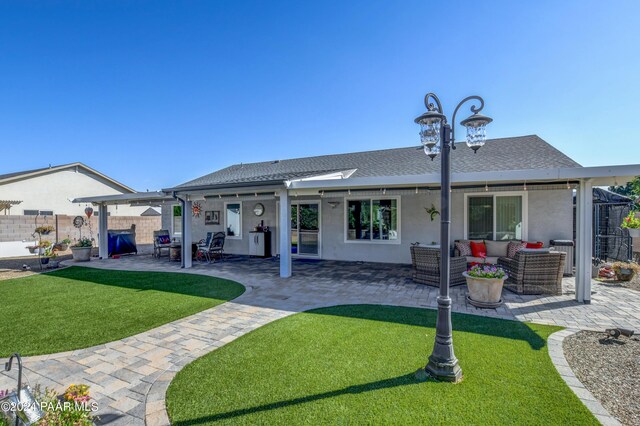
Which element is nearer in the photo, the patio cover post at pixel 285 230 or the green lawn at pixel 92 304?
the green lawn at pixel 92 304

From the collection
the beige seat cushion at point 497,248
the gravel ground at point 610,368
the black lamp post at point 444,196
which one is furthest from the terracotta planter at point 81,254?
the gravel ground at point 610,368

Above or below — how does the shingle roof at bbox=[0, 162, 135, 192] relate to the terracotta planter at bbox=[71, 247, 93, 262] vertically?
above

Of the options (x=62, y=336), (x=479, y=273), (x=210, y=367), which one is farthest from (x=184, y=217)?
(x=479, y=273)

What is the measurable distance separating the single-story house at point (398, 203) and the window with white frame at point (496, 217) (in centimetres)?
3

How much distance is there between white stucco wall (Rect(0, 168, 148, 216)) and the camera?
18422mm

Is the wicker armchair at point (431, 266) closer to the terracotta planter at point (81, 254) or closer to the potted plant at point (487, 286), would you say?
the potted plant at point (487, 286)

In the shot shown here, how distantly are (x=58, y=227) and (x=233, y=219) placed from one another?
33.6 ft

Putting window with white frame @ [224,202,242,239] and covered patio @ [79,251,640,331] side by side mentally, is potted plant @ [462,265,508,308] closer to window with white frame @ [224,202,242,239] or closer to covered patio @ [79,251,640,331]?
covered patio @ [79,251,640,331]

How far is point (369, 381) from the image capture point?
131 inches

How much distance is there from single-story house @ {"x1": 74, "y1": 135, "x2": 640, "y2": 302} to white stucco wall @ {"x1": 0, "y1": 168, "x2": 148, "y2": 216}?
994 centimetres

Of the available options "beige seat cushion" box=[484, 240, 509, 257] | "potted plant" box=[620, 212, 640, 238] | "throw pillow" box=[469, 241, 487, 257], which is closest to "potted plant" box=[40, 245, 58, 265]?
"throw pillow" box=[469, 241, 487, 257]

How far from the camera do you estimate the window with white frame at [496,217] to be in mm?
9719

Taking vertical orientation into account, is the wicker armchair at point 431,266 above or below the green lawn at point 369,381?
above

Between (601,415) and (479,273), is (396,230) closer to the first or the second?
(479,273)
